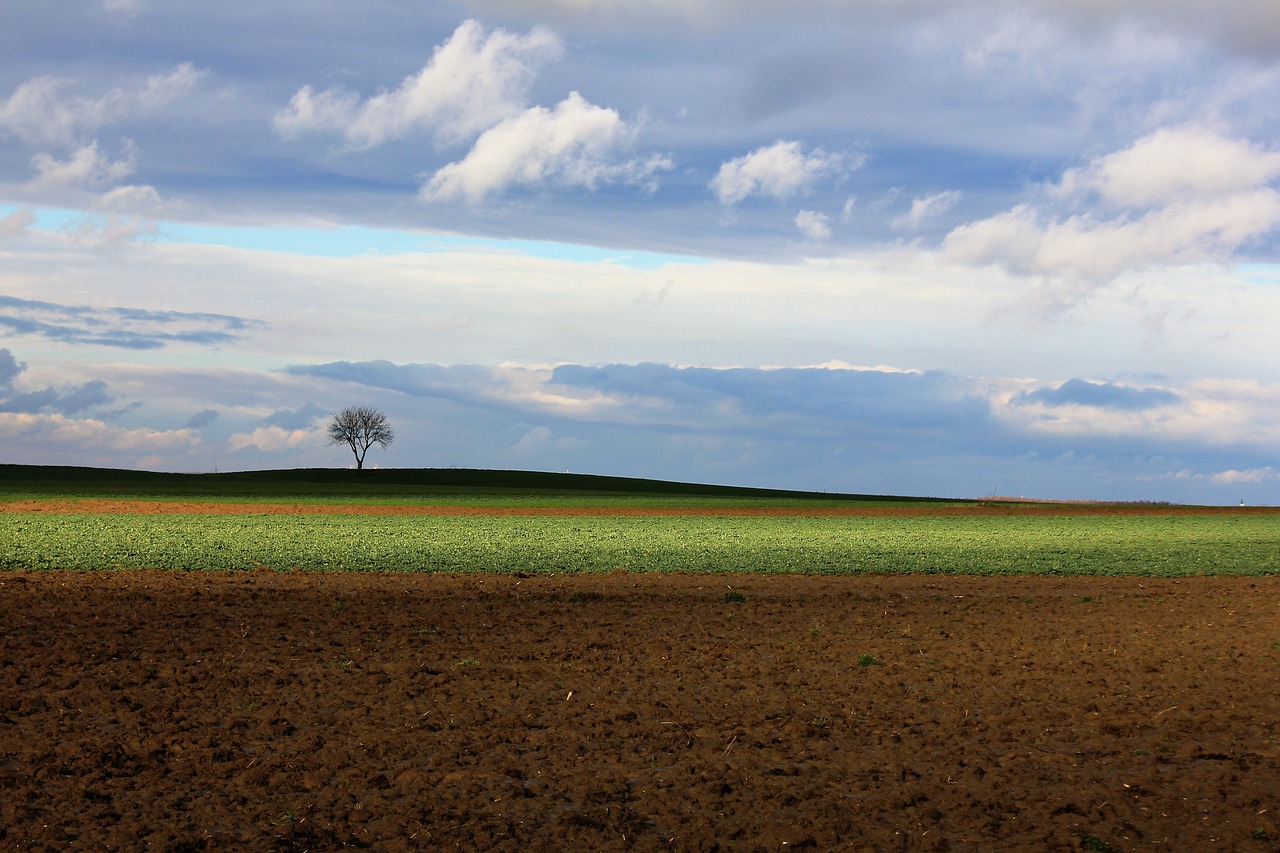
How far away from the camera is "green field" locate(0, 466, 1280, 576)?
33.0 metres

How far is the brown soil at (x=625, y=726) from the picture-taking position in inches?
402

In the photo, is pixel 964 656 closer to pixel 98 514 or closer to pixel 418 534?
pixel 418 534

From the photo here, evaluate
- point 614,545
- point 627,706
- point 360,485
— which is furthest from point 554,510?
point 627,706

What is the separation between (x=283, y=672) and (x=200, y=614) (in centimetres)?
611

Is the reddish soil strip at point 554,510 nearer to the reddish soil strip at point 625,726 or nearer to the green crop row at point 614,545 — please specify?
the green crop row at point 614,545

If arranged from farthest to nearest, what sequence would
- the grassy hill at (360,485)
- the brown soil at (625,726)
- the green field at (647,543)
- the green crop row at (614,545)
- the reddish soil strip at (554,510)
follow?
the grassy hill at (360,485) → the reddish soil strip at (554,510) → the green field at (647,543) → the green crop row at (614,545) → the brown soil at (625,726)

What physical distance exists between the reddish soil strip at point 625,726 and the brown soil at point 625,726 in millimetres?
47

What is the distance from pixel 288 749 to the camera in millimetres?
12406

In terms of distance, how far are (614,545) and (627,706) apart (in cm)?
2625

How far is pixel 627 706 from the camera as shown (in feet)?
47.3

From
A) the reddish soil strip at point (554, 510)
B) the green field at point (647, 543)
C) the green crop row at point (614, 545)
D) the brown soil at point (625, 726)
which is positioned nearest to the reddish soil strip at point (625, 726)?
the brown soil at point (625, 726)

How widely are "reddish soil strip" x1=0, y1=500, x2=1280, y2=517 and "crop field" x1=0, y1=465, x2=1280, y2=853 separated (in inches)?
1258

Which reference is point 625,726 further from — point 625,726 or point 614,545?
point 614,545

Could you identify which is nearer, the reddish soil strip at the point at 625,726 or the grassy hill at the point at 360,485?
the reddish soil strip at the point at 625,726
